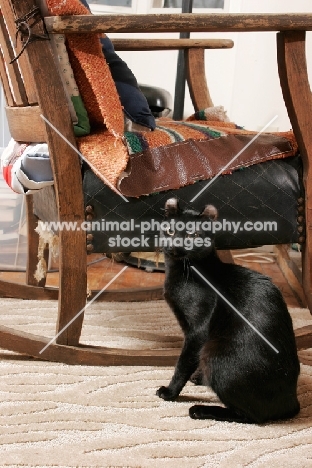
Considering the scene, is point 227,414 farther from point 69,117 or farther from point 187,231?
point 69,117

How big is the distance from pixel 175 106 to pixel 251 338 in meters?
1.45

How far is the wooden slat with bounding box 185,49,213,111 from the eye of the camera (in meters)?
1.82

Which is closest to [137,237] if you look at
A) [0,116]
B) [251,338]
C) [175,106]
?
[251,338]

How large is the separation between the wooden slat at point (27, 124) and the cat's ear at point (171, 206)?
11.7 inches

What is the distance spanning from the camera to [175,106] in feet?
7.62

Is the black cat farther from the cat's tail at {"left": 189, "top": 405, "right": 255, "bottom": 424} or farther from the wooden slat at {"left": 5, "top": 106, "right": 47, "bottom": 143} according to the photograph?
the wooden slat at {"left": 5, "top": 106, "right": 47, "bottom": 143}

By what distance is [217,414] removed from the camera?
3.57 feet

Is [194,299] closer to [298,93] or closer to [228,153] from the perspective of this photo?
[228,153]

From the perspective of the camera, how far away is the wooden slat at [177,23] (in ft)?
3.56

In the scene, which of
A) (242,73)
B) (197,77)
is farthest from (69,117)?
(242,73)

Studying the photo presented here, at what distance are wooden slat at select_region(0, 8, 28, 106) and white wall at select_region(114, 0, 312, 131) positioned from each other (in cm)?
119

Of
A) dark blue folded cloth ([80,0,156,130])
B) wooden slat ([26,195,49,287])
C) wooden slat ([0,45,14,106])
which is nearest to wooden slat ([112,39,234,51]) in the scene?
dark blue folded cloth ([80,0,156,130])

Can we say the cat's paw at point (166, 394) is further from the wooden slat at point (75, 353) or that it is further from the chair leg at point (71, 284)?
the chair leg at point (71, 284)

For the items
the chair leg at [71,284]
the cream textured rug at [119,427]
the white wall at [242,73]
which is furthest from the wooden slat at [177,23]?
the white wall at [242,73]
